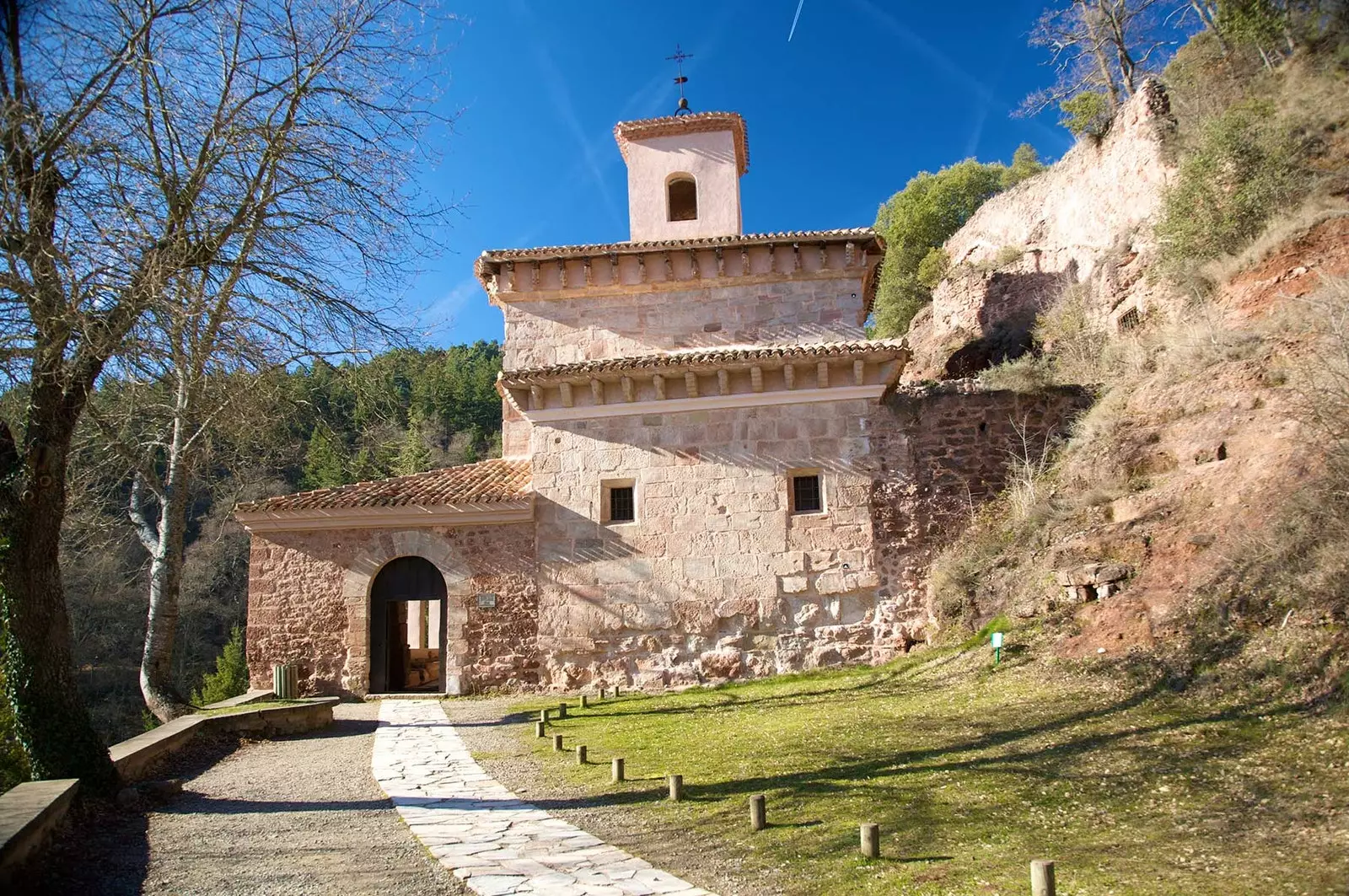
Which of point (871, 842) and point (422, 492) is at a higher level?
point (422, 492)

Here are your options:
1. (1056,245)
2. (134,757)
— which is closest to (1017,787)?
(134,757)

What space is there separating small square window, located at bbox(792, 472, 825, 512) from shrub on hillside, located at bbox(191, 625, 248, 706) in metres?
19.9

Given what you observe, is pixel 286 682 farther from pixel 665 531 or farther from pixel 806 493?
pixel 806 493

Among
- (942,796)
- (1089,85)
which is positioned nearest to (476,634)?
(942,796)

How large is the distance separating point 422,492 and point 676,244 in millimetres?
6036

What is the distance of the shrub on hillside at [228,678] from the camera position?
84.7 feet

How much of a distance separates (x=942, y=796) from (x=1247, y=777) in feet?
5.80

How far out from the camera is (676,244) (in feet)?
48.9

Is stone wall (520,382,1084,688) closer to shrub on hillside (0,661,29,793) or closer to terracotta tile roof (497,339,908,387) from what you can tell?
terracotta tile roof (497,339,908,387)

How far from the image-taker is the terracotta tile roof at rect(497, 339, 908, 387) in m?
13.0

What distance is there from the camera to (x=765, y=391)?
13.5 meters

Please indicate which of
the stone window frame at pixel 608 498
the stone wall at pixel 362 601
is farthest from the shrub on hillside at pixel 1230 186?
the stone wall at pixel 362 601

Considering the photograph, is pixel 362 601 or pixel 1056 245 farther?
pixel 1056 245

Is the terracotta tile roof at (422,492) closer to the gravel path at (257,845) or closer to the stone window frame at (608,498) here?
the stone window frame at (608,498)
